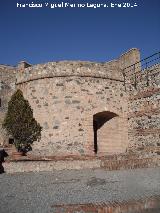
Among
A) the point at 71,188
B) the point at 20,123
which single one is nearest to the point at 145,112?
the point at 20,123

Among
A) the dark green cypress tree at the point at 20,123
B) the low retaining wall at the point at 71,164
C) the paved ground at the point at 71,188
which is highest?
the dark green cypress tree at the point at 20,123

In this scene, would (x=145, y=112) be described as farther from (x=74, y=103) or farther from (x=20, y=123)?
(x=20, y=123)

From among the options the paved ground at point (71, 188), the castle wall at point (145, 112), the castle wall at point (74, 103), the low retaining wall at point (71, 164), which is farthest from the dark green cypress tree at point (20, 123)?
the castle wall at point (145, 112)

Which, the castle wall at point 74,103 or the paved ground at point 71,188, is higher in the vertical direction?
the castle wall at point 74,103

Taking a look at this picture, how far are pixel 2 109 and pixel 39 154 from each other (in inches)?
201

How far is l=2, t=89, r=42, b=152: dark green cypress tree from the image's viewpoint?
12.6m

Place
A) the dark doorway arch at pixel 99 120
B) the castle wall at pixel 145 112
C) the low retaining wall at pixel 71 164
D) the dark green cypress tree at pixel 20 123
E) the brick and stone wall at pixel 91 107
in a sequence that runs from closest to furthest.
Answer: the low retaining wall at pixel 71 164
the dark green cypress tree at pixel 20 123
the castle wall at pixel 145 112
the brick and stone wall at pixel 91 107
the dark doorway arch at pixel 99 120

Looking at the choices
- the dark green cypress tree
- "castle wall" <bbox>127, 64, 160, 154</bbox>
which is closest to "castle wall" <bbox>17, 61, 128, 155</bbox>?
"castle wall" <bbox>127, 64, 160, 154</bbox>

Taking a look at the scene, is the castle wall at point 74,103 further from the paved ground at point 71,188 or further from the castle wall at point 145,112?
the paved ground at point 71,188

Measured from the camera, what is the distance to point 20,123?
12.7 meters

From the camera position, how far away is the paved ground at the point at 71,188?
241 inches

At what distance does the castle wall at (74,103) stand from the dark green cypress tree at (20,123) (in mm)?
692

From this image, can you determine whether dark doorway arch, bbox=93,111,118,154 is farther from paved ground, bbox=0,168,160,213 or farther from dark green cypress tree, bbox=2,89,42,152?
paved ground, bbox=0,168,160,213

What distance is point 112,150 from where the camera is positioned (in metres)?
15.0
